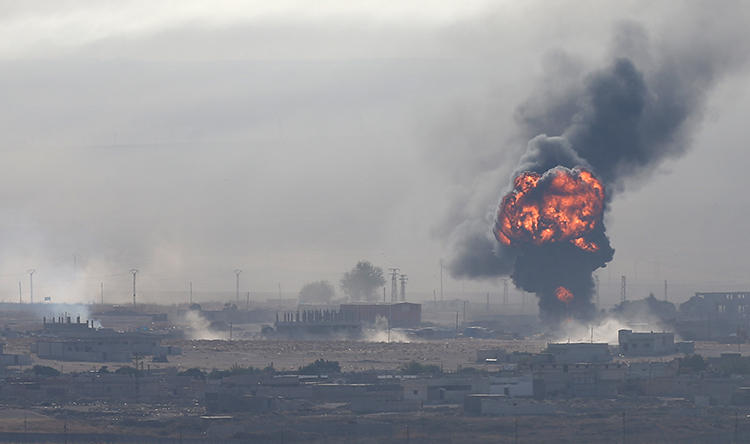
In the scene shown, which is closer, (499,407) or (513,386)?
(499,407)

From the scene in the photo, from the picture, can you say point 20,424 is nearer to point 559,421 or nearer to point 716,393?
point 559,421

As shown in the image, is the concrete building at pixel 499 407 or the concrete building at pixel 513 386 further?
the concrete building at pixel 513 386

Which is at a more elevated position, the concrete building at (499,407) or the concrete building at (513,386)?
the concrete building at (513,386)

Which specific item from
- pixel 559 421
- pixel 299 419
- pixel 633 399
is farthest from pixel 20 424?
pixel 633 399

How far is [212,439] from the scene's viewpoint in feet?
→ 533

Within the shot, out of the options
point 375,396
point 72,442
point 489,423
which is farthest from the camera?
point 375,396

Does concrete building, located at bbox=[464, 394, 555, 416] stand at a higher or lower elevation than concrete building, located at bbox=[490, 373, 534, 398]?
lower

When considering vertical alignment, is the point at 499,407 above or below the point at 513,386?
below

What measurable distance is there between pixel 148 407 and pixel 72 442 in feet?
103

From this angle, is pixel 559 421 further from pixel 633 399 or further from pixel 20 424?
pixel 20 424

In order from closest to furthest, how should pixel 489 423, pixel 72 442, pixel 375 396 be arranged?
pixel 72 442, pixel 489 423, pixel 375 396

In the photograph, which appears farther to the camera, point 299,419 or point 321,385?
point 321,385

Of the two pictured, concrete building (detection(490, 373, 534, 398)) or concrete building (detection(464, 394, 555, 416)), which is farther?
concrete building (detection(490, 373, 534, 398))

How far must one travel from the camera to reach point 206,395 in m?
190
